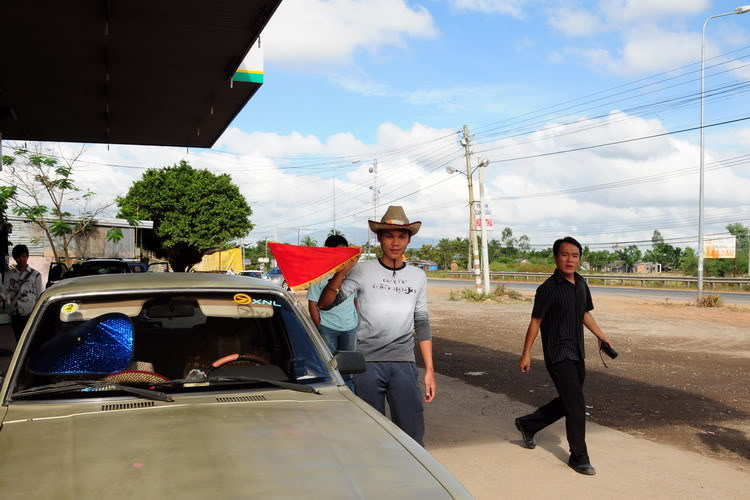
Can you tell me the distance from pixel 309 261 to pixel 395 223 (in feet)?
4.92

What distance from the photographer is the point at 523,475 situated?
18.7 feet

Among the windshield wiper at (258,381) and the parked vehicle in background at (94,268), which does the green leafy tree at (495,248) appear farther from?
the windshield wiper at (258,381)

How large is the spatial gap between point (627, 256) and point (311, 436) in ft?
420

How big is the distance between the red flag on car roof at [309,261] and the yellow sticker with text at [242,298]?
104 cm

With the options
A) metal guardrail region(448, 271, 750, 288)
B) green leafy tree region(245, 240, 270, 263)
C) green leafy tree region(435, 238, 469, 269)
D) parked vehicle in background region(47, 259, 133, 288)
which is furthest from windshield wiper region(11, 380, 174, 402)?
green leafy tree region(245, 240, 270, 263)

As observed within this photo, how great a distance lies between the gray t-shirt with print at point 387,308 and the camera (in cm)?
485

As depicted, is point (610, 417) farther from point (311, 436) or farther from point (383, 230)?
point (311, 436)

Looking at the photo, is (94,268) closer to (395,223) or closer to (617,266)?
(395,223)

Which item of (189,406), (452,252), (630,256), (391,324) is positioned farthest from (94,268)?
(630,256)

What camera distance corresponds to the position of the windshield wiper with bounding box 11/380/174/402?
3.27 metres

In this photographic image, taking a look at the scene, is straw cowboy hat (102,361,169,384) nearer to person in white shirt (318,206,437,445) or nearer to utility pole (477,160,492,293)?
person in white shirt (318,206,437,445)

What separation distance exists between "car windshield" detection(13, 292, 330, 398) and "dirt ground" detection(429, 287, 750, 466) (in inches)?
169

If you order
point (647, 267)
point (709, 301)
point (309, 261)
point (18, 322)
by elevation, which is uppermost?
point (309, 261)

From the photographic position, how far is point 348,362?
12.6ft
